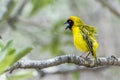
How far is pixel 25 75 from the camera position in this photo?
1928 mm

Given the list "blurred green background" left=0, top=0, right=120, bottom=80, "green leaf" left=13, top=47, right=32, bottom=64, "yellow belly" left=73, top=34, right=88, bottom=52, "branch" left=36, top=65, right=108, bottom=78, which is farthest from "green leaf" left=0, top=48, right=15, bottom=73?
"branch" left=36, top=65, right=108, bottom=78

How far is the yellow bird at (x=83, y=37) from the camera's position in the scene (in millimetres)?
1695

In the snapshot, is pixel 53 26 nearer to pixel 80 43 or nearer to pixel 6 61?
pixel 80 43

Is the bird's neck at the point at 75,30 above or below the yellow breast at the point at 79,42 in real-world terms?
above

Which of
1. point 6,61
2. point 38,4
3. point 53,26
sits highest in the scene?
point 38,4

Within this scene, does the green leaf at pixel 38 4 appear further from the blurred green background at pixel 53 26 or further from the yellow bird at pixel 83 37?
the yellow bird at pixel 83 37

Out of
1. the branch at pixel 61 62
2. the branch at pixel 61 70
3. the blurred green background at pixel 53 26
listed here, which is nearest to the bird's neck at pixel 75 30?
the branch at pixel 61 62

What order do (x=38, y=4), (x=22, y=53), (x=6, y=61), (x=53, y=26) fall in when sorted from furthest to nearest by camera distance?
(x=53, y=26) < (x=38, y=4) < (x=22, y=53) < (x=6, y=61)

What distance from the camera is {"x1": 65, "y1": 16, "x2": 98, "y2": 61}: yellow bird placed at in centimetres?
170

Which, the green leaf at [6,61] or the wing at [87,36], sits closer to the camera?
the green leaf at [6,61]

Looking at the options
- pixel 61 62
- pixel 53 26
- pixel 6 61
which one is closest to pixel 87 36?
pixel 61 62

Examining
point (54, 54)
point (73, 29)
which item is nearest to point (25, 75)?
point (73, 29)

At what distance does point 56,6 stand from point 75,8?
0.81 metres

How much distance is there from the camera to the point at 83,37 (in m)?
1.74
